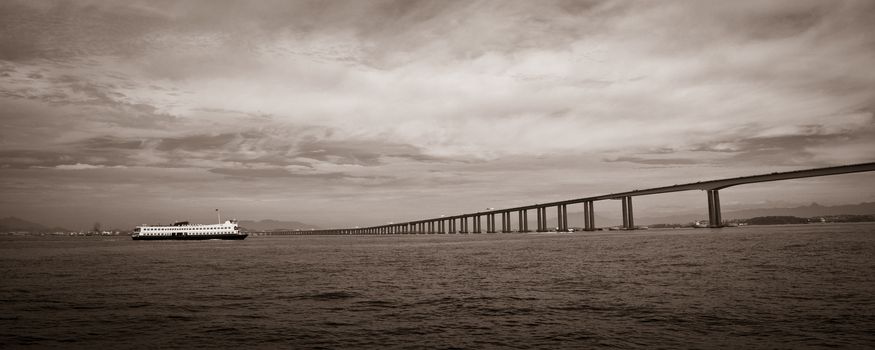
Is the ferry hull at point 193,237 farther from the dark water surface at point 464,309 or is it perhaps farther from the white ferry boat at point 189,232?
the dark water surface at point 464,309

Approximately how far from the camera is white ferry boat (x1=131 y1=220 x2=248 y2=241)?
6565 inches

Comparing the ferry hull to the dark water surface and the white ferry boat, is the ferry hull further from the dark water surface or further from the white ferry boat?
the dark water surface

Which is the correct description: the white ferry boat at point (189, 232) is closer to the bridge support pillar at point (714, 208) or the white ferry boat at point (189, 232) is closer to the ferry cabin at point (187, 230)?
the ferry cabin at point (187, 230)

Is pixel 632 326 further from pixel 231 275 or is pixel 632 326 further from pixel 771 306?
pixel 231 275

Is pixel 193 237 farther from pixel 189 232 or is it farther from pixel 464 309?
pixel 464 309

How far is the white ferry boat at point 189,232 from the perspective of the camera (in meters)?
167

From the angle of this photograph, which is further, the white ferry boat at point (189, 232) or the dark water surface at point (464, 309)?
the white ferry boat at point (189, 232)

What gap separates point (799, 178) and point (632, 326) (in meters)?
141

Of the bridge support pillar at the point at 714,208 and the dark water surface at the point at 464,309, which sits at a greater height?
the bridge support pillar at the point at 714,208

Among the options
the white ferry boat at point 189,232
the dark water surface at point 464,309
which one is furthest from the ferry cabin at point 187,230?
the dark water surface at point 464,309

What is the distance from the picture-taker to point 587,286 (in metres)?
32.3

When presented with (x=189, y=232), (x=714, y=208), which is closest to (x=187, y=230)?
(x=189, y=232)

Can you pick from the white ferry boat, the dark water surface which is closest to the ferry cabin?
the white ferry boat

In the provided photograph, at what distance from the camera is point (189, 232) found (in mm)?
170750
